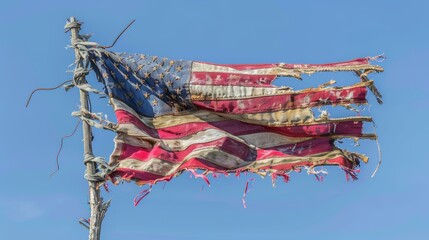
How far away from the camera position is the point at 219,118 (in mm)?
21328

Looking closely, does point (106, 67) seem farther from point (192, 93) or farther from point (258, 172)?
point (258, 172)

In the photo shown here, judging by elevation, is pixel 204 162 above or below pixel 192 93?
below

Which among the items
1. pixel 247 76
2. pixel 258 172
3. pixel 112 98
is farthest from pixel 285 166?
pixel 112 98

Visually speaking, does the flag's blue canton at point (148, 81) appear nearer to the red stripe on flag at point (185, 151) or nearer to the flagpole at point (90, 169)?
the flagpole at point (90, 169)

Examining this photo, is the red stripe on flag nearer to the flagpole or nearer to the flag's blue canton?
the flagpole

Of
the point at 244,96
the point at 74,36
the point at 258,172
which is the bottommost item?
the point at 258,172

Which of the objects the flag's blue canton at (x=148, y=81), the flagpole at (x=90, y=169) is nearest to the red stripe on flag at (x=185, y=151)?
the flagpole at (x=90, y=169)

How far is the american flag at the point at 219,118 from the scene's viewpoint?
67.2 ft

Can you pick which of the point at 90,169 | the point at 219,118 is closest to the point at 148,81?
the point at 219,118

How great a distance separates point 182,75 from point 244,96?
130 centimetres

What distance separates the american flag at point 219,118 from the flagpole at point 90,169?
0.38m

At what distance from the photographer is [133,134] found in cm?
2075

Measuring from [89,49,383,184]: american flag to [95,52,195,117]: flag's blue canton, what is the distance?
19 mm

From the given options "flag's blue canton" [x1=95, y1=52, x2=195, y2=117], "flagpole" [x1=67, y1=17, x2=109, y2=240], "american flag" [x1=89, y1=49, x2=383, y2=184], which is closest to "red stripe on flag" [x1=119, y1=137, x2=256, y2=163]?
"american flag" [x1=89, y1=49, x2=383, y2=184]
